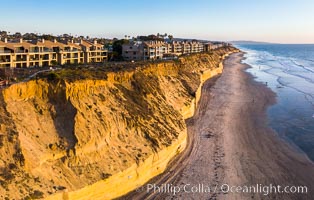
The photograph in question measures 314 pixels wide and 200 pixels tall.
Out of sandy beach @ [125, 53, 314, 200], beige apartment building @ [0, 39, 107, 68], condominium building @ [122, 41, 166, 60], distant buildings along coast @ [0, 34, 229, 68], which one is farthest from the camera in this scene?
condominium building @ [122, 41, 166, 60]

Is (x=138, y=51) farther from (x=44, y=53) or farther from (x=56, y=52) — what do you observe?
(x=44, y=53)

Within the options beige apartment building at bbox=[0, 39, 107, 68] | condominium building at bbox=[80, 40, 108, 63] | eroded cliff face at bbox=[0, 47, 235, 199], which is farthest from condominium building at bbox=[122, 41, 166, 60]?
eroded cliff face at bbox=[0, 47, 235, 199]

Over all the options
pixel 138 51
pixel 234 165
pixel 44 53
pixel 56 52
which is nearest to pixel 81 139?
pixel 234 165

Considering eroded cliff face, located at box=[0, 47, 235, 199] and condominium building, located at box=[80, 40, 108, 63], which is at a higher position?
condominium building, located at box=[80, 40, 108, 63]

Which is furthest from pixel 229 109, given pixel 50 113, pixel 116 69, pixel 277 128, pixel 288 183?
pixel 50 113

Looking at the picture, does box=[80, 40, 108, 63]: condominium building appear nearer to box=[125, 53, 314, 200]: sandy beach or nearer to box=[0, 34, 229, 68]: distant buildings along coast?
box=[0, 34, 229, 68]: distant buildings along coast

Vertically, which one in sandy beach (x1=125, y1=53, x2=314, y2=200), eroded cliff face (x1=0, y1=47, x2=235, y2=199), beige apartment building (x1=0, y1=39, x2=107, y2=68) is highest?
beige apartment building (x1=0, y1=39, x2=107, y2=68)

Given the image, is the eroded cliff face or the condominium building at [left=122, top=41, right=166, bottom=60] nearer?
the eroded cliff face

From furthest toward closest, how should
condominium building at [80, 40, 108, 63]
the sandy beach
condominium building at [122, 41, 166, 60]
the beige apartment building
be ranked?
A: condominium building at [122, 41, 166, 60] < condominium building at [80, 40, 108, 63] < the beige apartment building < the sandy beach
